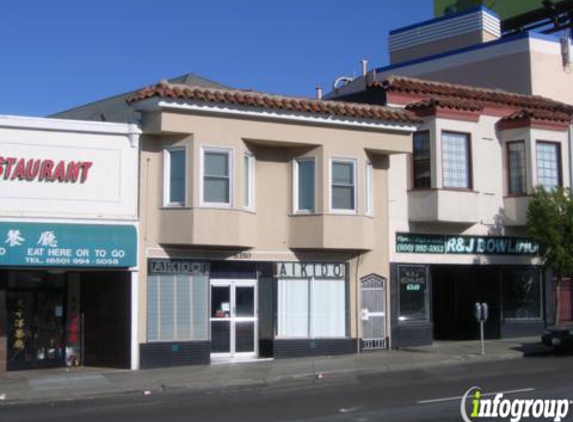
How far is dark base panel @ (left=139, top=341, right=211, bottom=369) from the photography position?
19.4 m

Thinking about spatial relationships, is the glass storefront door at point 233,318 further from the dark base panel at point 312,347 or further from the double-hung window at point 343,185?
the double-hung window at point 343,185

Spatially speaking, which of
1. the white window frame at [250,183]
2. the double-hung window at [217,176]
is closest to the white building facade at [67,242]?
the double-hung window at [217,176]

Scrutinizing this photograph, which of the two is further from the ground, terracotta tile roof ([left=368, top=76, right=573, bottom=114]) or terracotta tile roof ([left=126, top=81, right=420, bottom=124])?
terracotta tile roof ([left=368, top=76, right=573, bottom=114])

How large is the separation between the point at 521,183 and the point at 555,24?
14.0 m

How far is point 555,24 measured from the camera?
3625cm

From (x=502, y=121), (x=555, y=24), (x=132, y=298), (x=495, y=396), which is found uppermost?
(x=555, y=24)

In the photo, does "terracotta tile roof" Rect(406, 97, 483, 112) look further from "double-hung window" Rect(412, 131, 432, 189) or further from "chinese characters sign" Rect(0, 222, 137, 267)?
"chinese characters sign" Rect(0, 222, 137, 267)

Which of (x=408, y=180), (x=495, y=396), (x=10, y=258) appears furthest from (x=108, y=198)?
(x=495, y=396)

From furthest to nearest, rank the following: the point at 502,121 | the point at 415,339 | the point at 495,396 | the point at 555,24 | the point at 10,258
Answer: the point at 555,24 < the point at 502,121 < the point at 415,339 < the point at 10,258 < the point at 495,396

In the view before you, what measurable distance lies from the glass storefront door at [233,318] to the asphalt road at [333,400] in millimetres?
3820

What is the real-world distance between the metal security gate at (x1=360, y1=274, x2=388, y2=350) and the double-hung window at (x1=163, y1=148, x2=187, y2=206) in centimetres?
582

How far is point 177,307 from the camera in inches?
787

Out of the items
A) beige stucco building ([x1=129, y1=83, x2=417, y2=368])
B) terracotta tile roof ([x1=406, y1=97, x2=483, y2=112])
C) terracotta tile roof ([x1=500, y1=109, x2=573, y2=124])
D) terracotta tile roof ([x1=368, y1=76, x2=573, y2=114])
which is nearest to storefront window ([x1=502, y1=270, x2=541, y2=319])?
terracotta tile roof ([x1=500, y1=109, x2=573, y2=124])

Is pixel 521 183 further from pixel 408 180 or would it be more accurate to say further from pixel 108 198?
pixel 108 198
